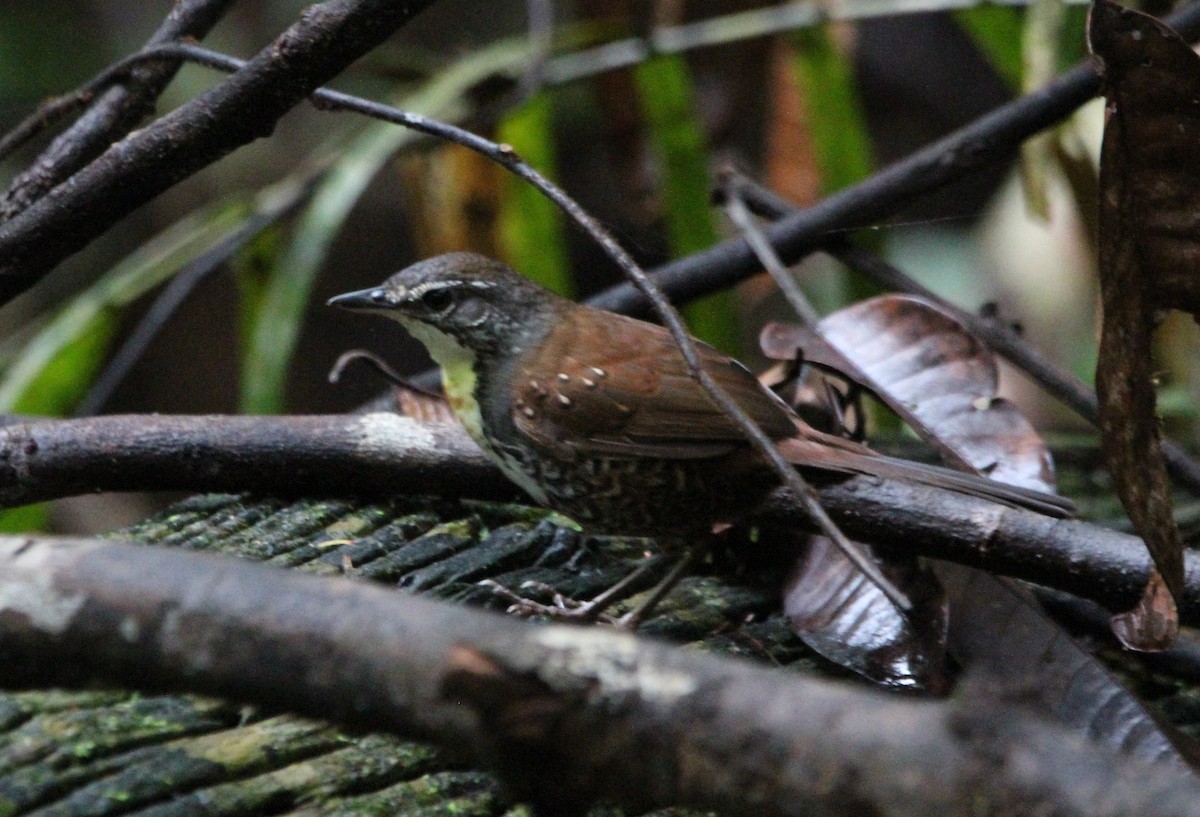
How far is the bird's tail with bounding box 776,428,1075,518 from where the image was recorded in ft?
7.82

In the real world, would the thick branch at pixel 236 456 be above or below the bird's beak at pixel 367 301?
below

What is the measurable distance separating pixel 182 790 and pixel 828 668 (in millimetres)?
1146

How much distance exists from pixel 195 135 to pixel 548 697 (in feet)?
4.92

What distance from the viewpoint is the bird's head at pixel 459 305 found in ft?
9.27

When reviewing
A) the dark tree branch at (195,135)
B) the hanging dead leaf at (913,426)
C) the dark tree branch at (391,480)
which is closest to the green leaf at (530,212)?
the hanging dead leaf at (913,426)

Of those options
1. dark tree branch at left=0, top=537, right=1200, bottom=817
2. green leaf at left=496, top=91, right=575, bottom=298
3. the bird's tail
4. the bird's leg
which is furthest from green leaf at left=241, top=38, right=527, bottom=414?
dark tree branch at left=0, top=537, right=1200, bottom=817

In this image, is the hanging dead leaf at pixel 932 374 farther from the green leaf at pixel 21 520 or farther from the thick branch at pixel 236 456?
the green leaf at pixel 21 520

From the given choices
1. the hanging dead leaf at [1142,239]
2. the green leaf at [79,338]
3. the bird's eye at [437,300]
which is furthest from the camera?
the green leaf at [79,338]

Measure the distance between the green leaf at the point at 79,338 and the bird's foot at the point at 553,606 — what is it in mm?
2111

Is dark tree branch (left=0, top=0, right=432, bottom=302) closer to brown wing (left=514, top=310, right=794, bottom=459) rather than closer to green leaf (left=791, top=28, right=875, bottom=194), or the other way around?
brown wing (left=514, top=310, right=794, bottom=459)

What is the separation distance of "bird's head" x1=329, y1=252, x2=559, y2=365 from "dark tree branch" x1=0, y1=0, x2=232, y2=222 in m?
0.56

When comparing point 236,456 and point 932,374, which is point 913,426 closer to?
point 932,374

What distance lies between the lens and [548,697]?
3.94 ft

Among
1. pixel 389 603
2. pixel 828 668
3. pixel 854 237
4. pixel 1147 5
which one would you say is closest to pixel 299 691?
pixel 389 603
